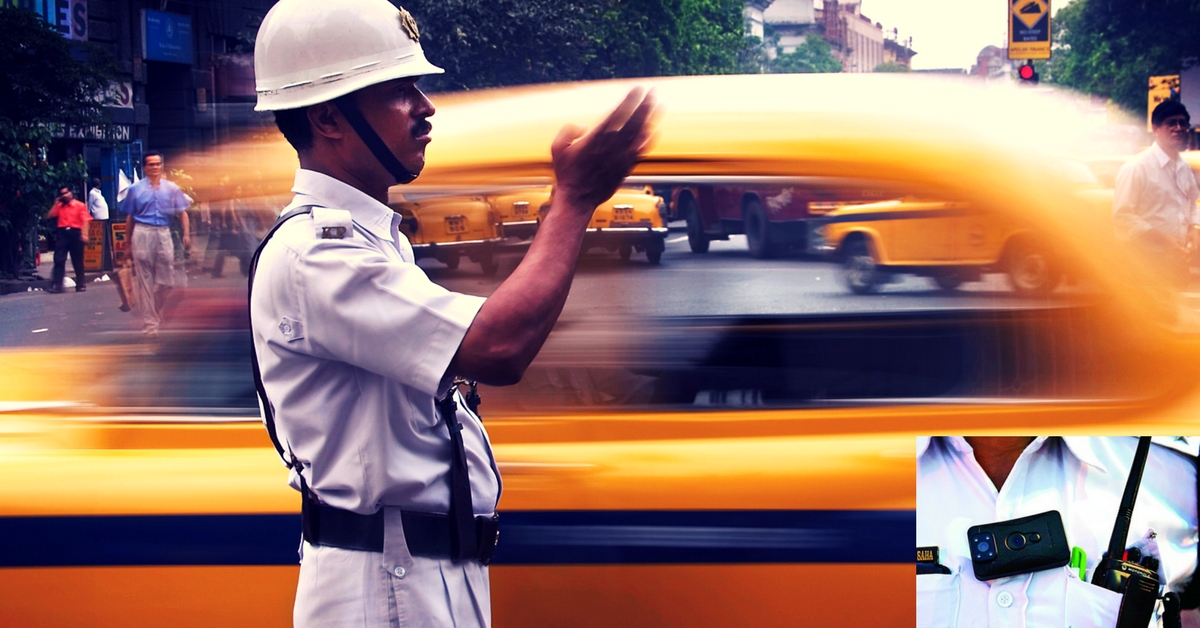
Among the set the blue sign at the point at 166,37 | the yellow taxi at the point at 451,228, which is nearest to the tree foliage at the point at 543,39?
the blue sign at the point at 166,37

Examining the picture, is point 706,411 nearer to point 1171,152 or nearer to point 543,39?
point 1171,152

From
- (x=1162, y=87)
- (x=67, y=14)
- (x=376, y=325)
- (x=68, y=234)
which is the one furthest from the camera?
(x=1162, y=87)

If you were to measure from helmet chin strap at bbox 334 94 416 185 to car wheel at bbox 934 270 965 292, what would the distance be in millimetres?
1173

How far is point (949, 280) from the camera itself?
2.38 m

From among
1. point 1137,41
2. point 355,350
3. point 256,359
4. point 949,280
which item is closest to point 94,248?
point 949,280

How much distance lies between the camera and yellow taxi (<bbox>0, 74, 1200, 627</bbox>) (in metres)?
2.16

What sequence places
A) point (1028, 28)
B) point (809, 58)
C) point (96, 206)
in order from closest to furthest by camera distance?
point (96, 206) → point (1028, 28) → point (809, 58)

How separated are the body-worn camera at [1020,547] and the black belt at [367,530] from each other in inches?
35.2

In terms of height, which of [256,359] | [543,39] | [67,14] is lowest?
[256,359]

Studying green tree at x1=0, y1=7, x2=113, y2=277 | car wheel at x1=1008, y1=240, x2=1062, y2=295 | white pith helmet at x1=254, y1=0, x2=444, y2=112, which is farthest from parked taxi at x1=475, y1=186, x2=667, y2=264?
green tree at x1=0, y1=7, x2=113, y2=277

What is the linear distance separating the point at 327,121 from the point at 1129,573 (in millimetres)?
1444

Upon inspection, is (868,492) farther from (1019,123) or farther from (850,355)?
(1019,123)

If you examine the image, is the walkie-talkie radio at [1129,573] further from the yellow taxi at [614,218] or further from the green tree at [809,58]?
the green tree at [809,58]

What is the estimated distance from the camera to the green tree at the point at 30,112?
15.0 meters
